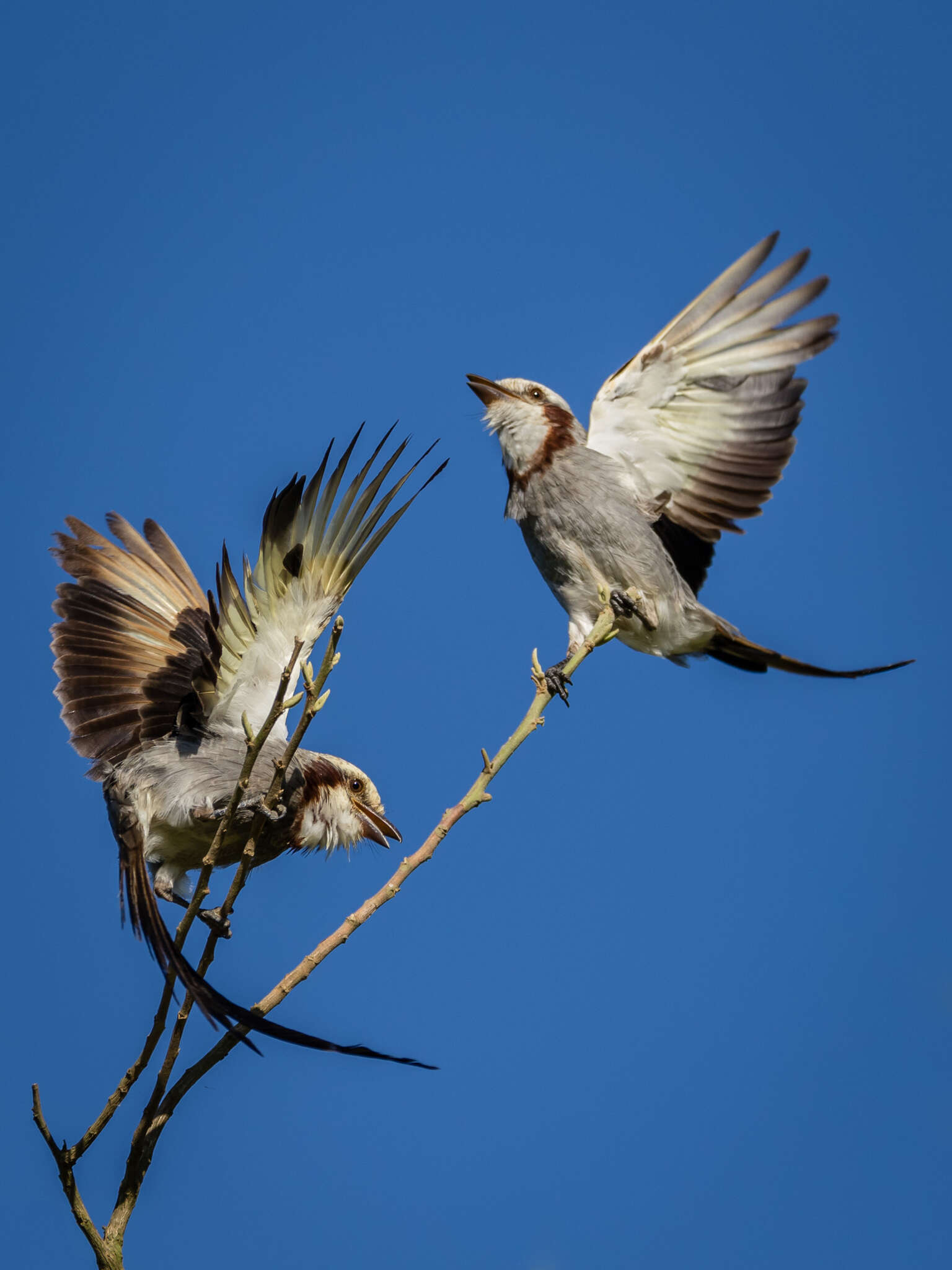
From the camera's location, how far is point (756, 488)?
279 inches

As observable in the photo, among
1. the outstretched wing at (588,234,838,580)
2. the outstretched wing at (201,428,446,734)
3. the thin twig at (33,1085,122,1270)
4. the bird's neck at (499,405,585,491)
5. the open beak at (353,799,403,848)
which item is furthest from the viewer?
the bird's neck at (499,405,585,491)

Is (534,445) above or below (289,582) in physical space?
above

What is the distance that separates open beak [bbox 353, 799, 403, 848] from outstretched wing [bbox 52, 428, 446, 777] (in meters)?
0.57

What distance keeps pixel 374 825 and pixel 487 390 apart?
9.52 feet

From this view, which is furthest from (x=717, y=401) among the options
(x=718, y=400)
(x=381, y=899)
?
(x=381, y=899)

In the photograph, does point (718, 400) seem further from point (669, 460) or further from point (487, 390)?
point (487, 390)

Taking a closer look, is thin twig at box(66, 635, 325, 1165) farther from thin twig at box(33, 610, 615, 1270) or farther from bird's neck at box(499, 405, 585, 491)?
bird's neck at box(499, 405, 585, 491)

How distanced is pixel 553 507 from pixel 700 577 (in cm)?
111

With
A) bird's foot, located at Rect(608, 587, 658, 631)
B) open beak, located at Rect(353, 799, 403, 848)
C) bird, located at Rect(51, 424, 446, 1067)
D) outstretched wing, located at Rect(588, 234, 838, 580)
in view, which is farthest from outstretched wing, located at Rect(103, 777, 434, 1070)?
outstretched wing, located at Rect(588, 234, 838, 580)

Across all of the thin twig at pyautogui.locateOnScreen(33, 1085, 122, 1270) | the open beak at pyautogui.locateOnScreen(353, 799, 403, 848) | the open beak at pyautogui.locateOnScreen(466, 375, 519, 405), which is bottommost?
the thin twig at pyautogui.locateOnScreen(33, 1085, 122, 1270)

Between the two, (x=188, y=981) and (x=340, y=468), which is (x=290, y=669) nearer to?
(x=188, y=981)

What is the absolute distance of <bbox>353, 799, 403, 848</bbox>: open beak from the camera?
6.08m

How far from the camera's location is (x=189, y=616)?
648 cm

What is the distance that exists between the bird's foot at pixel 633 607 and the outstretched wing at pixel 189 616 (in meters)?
1.69
